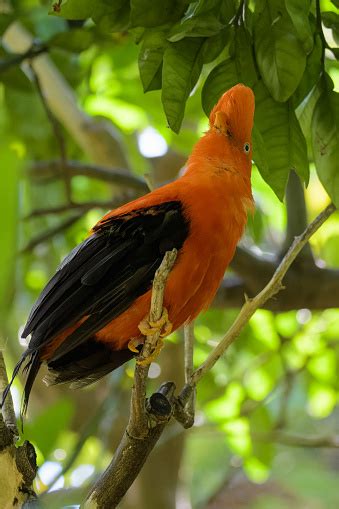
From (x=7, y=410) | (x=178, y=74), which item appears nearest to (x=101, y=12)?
(x=178, y=74)

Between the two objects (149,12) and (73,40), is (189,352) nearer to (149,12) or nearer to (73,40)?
(149,12)

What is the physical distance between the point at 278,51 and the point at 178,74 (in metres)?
0.17

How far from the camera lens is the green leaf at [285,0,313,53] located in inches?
44.3

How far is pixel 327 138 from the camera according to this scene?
135 centimetres

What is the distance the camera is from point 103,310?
57.4 inches

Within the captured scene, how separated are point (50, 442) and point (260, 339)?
1585 millimetres

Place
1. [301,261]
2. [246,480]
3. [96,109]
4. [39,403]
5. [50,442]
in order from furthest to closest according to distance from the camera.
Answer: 1. [246,480]
2. [39,403]
3. [96,109]
4. [301,261]
5. [50,442]

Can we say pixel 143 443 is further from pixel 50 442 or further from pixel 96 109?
pixel 96 109

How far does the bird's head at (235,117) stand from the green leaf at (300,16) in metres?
0.22

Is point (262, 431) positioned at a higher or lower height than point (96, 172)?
lower

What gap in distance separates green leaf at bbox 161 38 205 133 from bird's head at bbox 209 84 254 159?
4.4 inches

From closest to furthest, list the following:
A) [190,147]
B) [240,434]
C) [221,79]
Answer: [221,79]
[190,147]
[240,434]

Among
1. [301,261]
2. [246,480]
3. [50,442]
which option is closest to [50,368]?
[50,442]

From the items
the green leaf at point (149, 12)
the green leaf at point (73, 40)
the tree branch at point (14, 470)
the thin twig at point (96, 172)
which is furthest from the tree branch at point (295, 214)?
the tree branch at point (14, 470)
